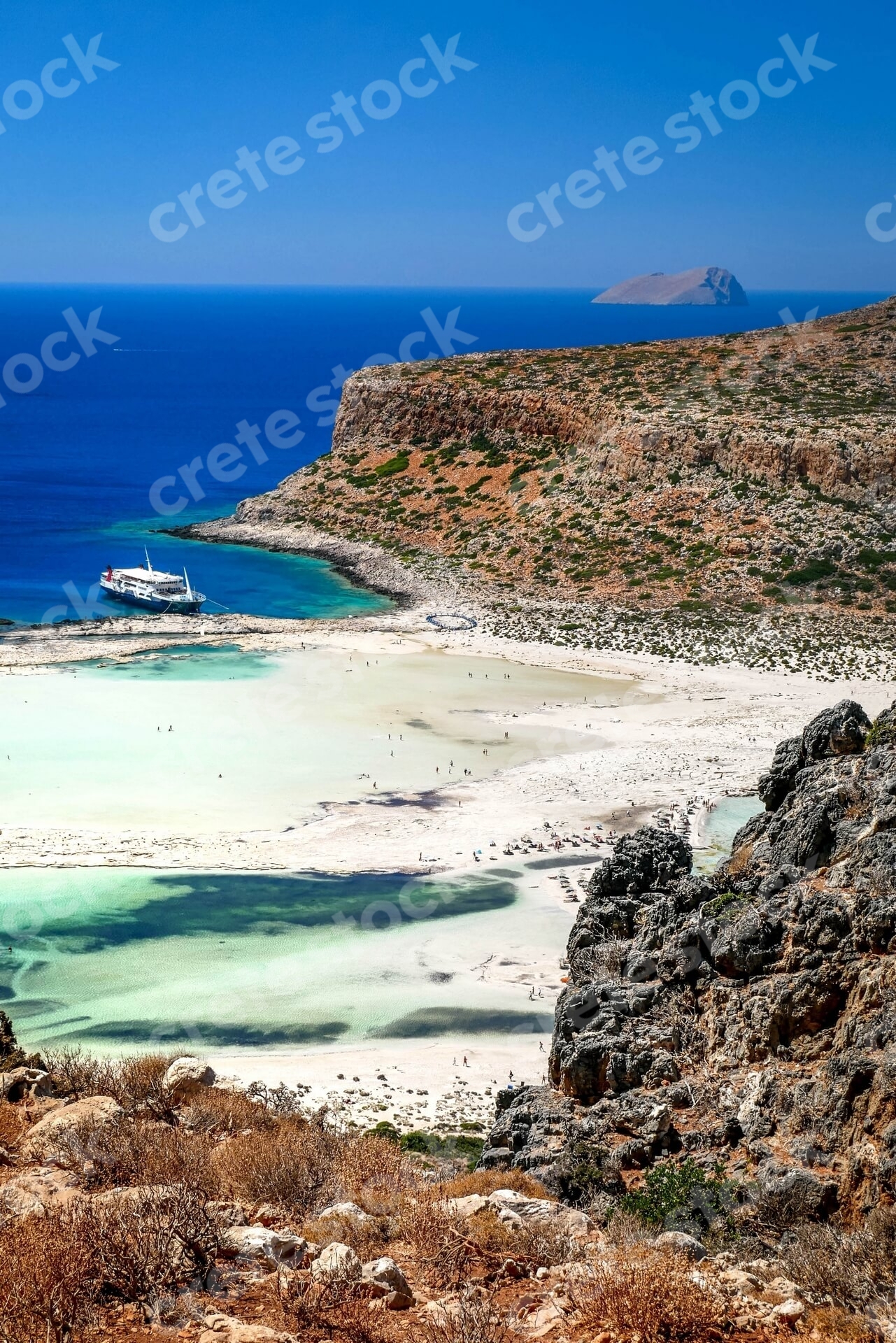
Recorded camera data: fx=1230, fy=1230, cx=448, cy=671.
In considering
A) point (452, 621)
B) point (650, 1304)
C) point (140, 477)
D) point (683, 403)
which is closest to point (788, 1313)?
point (650, 1304)

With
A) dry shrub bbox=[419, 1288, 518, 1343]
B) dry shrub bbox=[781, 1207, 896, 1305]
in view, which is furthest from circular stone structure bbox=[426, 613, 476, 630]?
dry shrub bbox=[419, 1288, 518, 1343]

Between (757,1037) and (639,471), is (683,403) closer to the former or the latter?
(639,471)

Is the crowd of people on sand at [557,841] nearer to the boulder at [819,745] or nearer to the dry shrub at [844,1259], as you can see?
the boulder at [819,745]

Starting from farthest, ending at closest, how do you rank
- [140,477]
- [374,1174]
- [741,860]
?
[140,477] < [741,860] < [374,1174]

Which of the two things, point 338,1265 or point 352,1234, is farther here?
point 352,1234

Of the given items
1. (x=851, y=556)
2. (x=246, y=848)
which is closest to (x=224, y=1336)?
(x=246, y=848)

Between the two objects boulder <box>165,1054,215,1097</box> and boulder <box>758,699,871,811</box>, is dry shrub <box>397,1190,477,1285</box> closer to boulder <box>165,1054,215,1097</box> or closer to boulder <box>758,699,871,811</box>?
boulder <box>165,1054,215,1097</box>
